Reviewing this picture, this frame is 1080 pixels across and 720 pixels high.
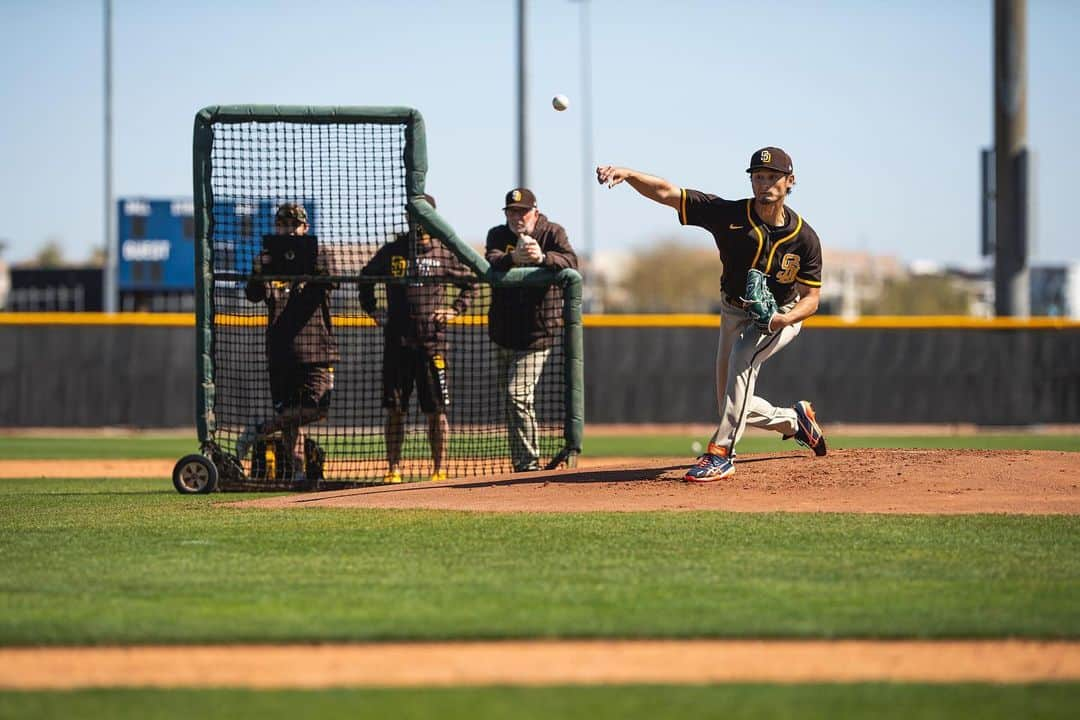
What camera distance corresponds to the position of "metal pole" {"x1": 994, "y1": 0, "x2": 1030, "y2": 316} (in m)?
18.8

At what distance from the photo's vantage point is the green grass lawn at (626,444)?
1512 cm

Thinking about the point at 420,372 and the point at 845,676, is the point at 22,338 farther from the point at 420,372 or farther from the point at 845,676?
the point at 845,676

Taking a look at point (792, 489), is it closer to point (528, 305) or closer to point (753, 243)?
point (753, 243)

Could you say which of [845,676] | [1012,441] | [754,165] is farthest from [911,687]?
[1012,441]

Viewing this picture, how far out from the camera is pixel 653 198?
28.4 ft

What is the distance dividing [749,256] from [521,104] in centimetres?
990

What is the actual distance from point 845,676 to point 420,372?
629cm

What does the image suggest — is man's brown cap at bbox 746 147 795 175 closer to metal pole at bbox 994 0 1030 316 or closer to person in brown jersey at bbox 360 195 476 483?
person in brown jersey at bbox 360 195 476 483

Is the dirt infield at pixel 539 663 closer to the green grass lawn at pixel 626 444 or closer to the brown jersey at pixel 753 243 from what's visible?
the brown jersey at pixel 753 243

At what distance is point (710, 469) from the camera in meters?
8.69

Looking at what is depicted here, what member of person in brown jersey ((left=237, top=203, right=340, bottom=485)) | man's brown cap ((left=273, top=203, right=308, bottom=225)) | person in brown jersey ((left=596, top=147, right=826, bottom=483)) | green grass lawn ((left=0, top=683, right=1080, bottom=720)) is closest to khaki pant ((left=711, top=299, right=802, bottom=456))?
person in brown jersey ((left=596, top=147, right=826, bottom=483))

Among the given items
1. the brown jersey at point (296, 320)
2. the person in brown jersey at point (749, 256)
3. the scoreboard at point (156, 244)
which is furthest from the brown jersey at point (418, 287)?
the scoreboard at point (156, 244)

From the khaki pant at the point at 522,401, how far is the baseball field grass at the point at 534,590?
2.27m

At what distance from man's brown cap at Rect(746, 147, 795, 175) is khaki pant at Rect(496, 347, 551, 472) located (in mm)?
2608
